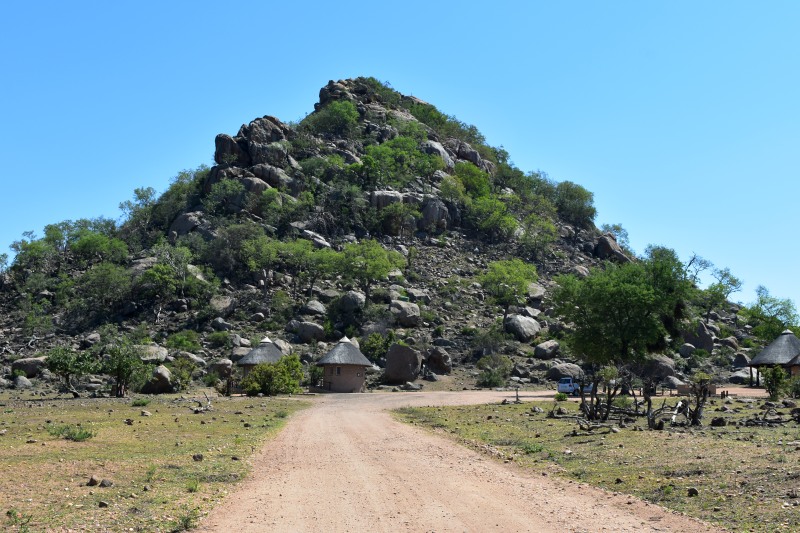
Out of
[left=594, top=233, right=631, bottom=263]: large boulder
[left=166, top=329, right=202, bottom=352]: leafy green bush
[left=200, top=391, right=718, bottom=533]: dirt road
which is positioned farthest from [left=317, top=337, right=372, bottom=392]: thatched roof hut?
[left=594, top=233, right=631, bottom=263]: large boulder

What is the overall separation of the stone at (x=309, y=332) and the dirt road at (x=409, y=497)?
4520cm

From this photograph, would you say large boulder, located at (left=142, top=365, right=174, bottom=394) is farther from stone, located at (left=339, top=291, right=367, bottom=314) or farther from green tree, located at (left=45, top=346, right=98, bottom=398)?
stone, located at (left=339, top=291, right=367, bottom=314)

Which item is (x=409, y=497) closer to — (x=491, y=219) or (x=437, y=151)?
(x=491, y=219)

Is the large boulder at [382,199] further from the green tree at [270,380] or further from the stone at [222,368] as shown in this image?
the green tree at [270,380]

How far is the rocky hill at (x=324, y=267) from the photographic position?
211ft

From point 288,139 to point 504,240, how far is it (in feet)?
121

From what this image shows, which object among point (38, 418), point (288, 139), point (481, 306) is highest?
point (288, 139)

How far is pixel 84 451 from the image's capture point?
59.0ft

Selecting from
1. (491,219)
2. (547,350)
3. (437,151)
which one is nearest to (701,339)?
(547,350)

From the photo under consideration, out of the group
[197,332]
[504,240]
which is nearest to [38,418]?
[197,332]

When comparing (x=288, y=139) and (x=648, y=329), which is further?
(x=288, y=139)

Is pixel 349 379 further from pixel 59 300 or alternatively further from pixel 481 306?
pixel 59 300

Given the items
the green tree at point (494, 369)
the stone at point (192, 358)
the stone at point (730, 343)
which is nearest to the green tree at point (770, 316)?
the stone at point (730, 343)

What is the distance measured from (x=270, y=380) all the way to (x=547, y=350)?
29.5 m
